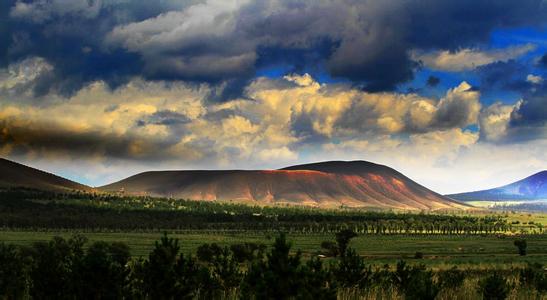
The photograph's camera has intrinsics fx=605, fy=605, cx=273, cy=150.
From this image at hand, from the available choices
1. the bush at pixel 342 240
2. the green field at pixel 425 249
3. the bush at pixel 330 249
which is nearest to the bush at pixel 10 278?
the green field at pixel 425 249

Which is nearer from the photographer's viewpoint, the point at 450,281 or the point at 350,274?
the point at 350,274

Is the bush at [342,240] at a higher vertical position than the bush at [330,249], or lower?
higher

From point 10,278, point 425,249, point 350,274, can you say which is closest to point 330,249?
point 425,249

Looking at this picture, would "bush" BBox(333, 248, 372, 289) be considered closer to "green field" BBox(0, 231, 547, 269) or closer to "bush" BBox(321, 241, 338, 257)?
"green field" BBox(0, 231, 547, 269)

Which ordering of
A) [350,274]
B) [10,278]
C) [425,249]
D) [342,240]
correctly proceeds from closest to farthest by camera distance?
[10,278] → [350,274] → [342,240] → [425,249]

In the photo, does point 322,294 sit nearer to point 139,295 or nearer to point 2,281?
point 139,295

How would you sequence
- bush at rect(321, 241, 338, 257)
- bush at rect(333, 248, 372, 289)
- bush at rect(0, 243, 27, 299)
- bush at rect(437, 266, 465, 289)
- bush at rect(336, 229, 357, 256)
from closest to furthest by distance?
bush at rect(0, 243, 27, 299) < bush at rect(333, 248, 372, 289) < bush at rect(437, 266, 465, 289) < bush at rect(336, 229, 357, 256) < bush at rect(321, 241, 338, 257)

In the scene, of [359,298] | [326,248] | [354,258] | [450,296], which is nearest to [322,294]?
[359,298]

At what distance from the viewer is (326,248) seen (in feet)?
385

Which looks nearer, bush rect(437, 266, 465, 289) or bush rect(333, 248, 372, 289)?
bush rect(333, 248, 372, 289)

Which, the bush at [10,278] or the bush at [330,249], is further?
the bush at [330,249]

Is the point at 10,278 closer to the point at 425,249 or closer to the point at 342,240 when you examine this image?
the point at 342,240

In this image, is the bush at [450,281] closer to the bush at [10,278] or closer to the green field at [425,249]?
the bush at [10,278]

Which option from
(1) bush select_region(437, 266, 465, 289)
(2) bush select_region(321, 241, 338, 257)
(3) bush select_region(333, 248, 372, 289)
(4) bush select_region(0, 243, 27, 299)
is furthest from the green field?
(4) bush select_region(0, 243, 27, 299)
